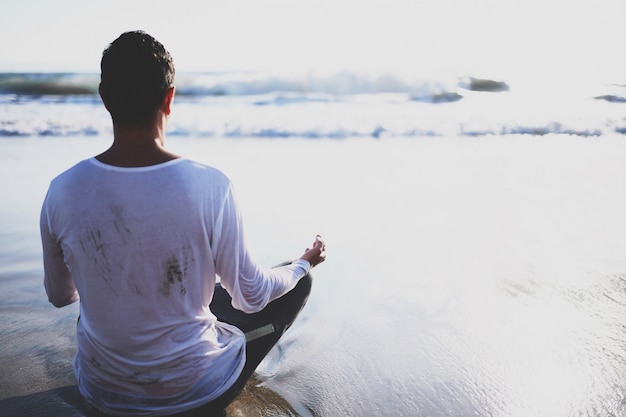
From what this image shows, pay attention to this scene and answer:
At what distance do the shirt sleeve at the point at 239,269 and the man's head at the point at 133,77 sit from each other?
0.30m

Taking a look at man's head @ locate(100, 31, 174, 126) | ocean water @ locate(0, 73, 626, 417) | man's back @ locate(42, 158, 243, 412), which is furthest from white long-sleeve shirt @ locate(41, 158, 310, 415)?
ocean water @ locate(0, 73, 626, 417)

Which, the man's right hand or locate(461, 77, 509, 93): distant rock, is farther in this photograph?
locate(461, 77, 509, 93): distant rock

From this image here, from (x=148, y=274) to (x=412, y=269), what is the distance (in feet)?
7.51

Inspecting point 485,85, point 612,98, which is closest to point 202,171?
point 612,98

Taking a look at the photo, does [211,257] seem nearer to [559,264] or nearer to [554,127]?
[559,264]

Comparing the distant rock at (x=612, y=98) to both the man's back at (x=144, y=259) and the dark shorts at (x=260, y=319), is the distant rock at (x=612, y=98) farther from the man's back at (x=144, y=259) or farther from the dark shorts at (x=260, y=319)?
the man's back at (x=144, y=259)

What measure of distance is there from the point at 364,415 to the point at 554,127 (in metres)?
8.73

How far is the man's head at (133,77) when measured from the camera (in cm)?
126

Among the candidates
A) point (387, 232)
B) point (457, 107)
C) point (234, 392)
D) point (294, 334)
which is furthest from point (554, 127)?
point (234, 392)

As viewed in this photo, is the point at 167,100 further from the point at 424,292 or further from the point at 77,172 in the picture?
the point at 424,292

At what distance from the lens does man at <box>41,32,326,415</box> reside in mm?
1248

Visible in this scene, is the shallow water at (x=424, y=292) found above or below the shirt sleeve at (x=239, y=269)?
below

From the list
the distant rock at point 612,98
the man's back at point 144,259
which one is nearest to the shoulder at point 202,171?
the man's back at point 144,259

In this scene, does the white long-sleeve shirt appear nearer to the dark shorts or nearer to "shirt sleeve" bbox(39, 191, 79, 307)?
"shirt sleeve" bbox(39, 191, 79, 307)
